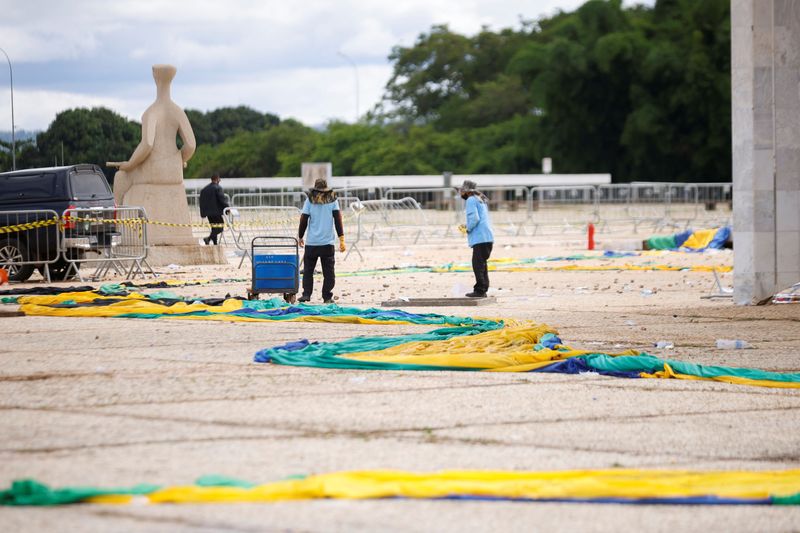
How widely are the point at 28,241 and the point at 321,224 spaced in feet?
25.0

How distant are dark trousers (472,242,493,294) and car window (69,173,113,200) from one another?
8845mm

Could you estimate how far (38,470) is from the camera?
22.8 ft

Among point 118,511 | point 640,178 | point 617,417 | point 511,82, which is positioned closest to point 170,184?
point 617,417

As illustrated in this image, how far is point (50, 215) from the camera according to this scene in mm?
23328

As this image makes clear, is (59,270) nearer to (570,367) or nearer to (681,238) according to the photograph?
(570,367)

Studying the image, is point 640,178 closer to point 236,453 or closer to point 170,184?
point 170,184

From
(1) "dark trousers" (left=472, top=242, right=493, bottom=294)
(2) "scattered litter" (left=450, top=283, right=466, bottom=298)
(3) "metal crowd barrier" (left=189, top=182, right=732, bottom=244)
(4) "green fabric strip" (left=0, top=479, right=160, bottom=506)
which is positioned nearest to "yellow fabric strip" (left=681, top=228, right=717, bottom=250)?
(3) "metal crowd barrier" (left=189, top=182, right=732, bottom=244)

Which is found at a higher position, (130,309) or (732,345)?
(130,309)

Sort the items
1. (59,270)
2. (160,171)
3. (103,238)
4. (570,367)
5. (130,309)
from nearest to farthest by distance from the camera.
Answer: (570,367) < (130,309) < (103,238) < (59,270) < (160,171)

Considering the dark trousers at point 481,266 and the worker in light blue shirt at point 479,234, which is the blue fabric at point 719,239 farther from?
the dark trousers at point 481,266

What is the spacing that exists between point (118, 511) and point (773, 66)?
13.0 m

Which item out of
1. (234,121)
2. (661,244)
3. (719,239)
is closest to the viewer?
(719,239)

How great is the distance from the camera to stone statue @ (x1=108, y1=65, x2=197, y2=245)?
2800cm

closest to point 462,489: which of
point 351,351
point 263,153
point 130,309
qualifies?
point 351,351
